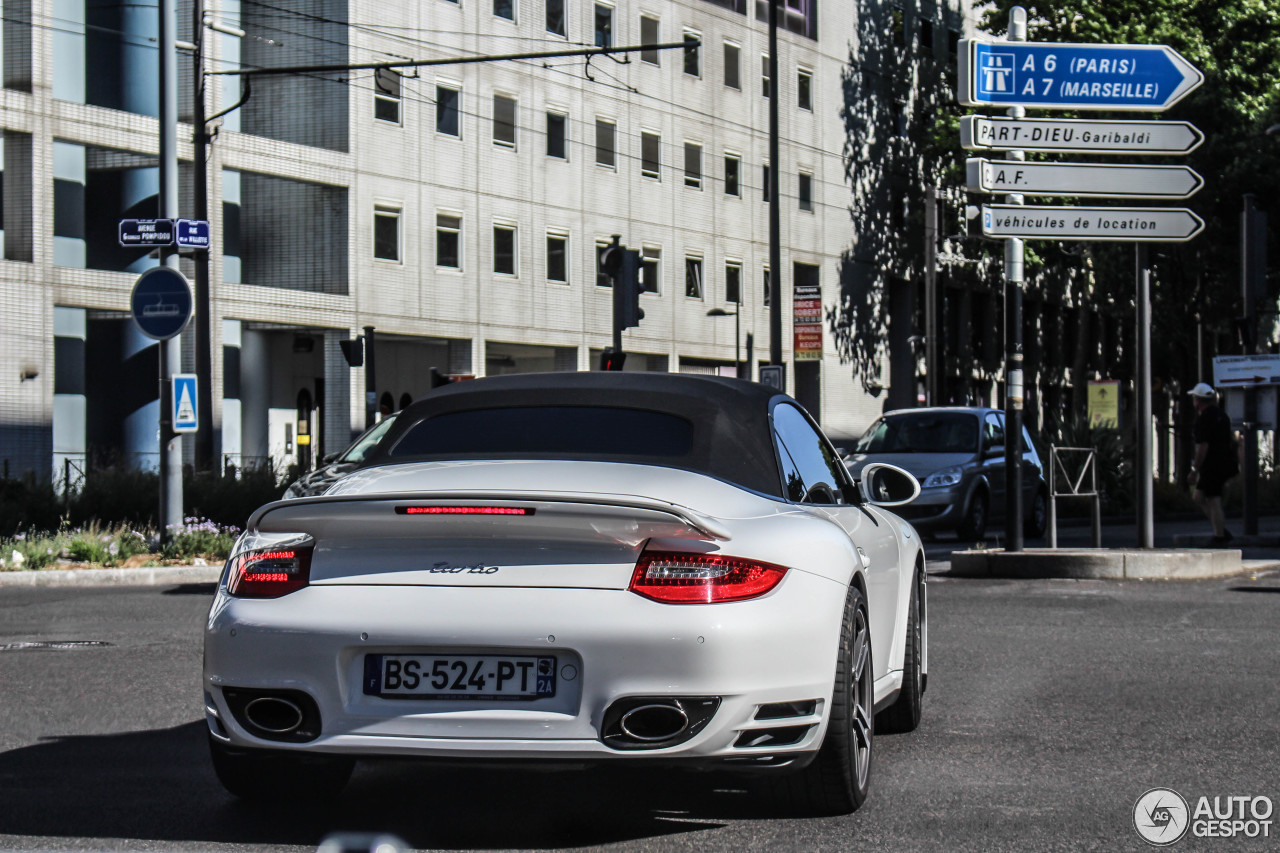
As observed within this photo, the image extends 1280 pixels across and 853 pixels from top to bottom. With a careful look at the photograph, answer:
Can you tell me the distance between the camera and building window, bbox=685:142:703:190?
48781mm

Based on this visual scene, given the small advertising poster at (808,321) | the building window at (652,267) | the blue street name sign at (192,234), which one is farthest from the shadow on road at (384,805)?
the building window at (652,267)

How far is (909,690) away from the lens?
23.9ft

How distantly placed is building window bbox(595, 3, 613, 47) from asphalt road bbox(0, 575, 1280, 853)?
36.5 meters

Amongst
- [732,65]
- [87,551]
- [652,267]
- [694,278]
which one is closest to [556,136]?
[652,267]

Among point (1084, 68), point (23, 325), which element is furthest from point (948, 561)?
point (23, 325)

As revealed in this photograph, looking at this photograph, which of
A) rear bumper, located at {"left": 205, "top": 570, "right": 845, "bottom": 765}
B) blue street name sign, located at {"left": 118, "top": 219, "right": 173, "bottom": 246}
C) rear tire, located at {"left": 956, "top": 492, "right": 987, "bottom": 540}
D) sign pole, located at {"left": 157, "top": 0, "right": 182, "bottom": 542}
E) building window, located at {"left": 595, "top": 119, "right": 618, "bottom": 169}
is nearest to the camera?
rear bumper, located at {"left": 205, "top": 570, "right": 845, "bottom": 765}

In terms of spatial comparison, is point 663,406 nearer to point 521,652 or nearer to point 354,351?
point 521,652

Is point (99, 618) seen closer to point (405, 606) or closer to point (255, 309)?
point (405, 606)

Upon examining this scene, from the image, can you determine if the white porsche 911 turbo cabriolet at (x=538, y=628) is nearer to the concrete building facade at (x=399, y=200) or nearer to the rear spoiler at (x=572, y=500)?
the rear spoiler at (x=572, y=500)

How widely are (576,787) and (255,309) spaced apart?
3146 centimetres

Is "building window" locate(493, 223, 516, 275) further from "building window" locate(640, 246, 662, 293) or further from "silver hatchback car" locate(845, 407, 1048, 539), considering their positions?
"silver hatchback car" locate(845, 407, 1048, 539)

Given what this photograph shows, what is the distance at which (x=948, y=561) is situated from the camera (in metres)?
18.6

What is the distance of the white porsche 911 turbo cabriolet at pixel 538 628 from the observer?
16.1ft

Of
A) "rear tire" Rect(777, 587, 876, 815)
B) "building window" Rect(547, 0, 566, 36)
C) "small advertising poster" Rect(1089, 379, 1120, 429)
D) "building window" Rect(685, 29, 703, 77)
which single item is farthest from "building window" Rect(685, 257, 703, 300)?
"rear tire" Rect(777, 587, 876, 815)
